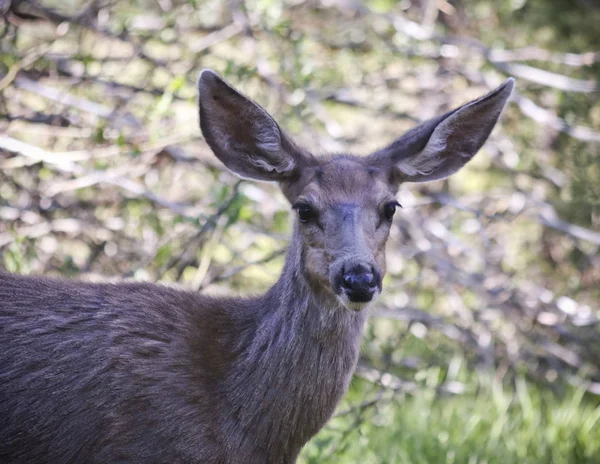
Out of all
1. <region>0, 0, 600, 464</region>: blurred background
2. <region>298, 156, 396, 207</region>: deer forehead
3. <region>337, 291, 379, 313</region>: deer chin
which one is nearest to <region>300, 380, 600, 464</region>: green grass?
<region>0, 0, 600, 464</region>: blurred background

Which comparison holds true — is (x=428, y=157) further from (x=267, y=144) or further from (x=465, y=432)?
(x=465, y=432)

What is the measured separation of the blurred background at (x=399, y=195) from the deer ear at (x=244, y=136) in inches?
45.0

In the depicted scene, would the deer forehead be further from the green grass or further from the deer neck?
the green grass

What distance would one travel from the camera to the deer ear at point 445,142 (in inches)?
174

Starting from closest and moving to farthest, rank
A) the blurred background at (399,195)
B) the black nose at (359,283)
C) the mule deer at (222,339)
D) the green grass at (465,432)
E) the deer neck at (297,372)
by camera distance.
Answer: the black nose at (359,283)
the mule deer at (222,339)
the deer neck at (297,372)
the green grass at (465,432)
the blurred background at (399,195)

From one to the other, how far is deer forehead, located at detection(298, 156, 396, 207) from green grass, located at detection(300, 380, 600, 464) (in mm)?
1597

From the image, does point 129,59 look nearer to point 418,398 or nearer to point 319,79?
point 319,79

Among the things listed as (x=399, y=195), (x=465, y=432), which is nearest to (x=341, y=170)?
(x=465, y=432)

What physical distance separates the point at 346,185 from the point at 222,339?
917 millimetres

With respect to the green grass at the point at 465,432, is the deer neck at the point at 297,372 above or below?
above

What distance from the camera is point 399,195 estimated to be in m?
7.38

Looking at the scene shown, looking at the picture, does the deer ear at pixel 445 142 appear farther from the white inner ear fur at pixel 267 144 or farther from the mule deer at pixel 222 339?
the white inner ear fur at pixel 267 144

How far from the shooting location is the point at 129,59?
695cm

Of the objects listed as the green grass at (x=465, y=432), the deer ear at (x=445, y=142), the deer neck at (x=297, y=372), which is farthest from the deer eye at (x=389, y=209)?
the green grass at (x=465, y=432)
